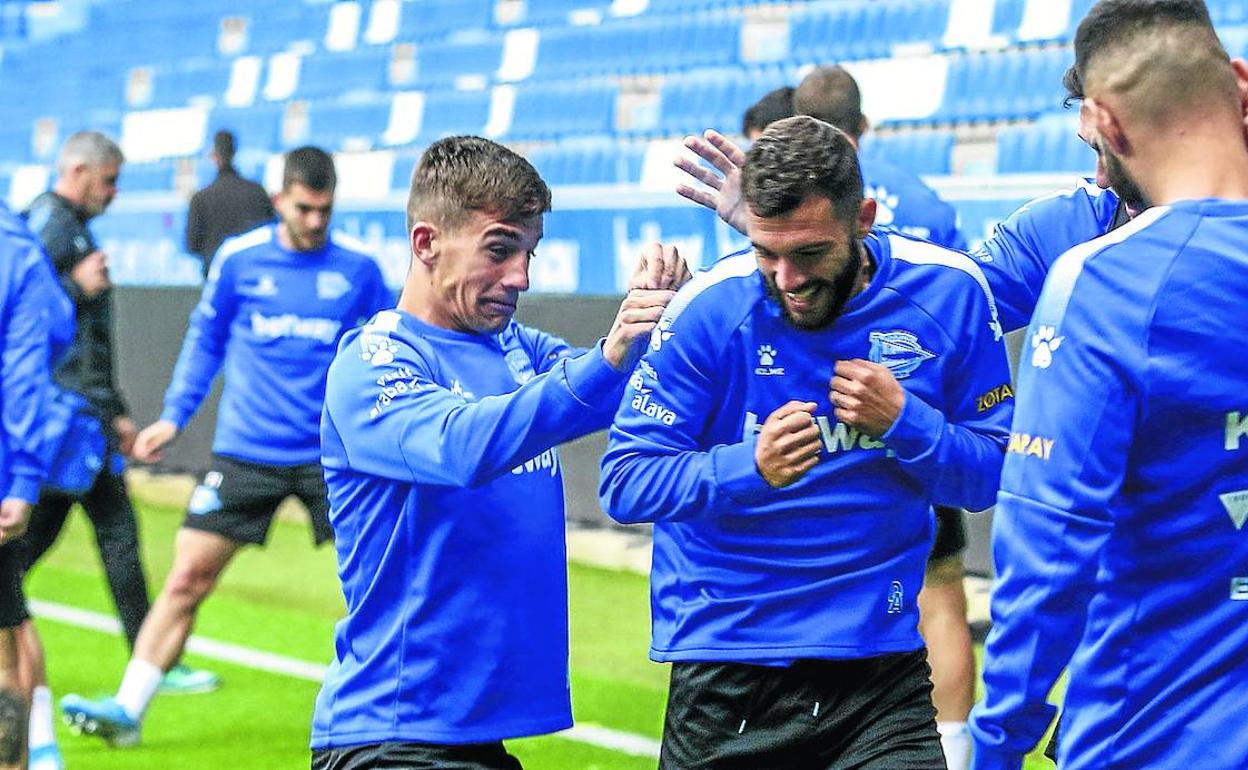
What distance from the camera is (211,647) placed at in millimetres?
8648

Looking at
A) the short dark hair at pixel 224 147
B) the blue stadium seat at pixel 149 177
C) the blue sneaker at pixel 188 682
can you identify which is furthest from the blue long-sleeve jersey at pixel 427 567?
the blue stadium seat at pixel 149 177

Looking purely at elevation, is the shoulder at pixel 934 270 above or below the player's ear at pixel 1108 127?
below

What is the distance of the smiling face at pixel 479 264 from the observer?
3.40m

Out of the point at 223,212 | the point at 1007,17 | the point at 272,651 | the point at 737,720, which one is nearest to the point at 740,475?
the point at 737,720

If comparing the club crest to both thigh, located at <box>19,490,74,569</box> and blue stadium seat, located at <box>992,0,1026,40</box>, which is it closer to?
thigh, located at <box>19,490,74,569</box>

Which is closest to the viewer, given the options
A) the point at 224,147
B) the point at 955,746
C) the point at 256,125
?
the point at 955,746

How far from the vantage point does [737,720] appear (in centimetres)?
353

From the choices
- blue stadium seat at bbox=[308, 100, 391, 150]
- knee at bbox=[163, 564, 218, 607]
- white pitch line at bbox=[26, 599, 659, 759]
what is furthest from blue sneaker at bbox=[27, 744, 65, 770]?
blue stadium seat at bbox=[308, 100, 391, 150]

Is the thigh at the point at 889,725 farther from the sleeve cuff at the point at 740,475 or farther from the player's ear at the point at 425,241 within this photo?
the player's ear at the point at 425,241

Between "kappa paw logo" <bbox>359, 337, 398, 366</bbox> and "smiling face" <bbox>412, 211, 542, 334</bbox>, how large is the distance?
14 centimetres

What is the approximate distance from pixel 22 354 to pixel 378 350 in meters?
2.16

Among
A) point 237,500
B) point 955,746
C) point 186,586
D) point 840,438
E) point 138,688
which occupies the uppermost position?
point 840,438

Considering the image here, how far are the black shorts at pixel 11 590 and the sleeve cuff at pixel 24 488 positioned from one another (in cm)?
15

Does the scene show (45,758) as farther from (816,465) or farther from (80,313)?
(816,465)
